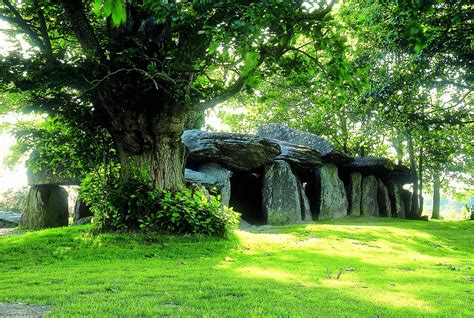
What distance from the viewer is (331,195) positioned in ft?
75.2

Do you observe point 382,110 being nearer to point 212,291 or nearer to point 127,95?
point 127,95

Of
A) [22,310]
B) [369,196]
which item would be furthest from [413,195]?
[22,310]

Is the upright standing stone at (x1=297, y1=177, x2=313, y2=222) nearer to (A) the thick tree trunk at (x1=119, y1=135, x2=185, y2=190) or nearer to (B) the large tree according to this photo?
(B) the large tree

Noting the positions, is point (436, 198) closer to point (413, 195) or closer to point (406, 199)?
point (406, 199)

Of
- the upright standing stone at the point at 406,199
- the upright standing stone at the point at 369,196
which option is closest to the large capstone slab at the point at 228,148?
the upright standing stone at the point at 369,196

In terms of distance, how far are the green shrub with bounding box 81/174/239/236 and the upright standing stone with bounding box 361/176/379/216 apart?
52.1 ft

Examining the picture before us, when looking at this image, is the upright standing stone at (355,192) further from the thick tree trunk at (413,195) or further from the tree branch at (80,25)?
the tree branch at (80,25)

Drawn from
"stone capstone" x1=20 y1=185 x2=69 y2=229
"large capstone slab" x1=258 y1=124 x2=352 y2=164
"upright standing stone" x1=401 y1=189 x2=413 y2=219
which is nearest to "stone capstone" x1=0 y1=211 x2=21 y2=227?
"stone capstone" x1=20 y1=185 x2=69 y2=229

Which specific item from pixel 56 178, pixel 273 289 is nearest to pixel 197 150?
pixel 56 178

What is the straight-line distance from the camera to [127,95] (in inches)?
413

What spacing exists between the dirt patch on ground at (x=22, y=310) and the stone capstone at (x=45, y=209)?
49.1 ft

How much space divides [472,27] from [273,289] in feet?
41.1

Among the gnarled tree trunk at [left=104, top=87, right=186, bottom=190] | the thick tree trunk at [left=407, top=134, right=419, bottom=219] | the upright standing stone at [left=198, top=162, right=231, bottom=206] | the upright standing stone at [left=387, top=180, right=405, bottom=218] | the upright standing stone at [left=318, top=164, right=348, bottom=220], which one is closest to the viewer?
the gnarled tree trunk at [left=104, top=87, right=186, bottom=190]

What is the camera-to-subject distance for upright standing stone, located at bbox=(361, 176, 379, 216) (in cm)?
2506
